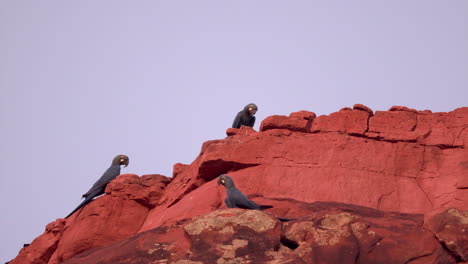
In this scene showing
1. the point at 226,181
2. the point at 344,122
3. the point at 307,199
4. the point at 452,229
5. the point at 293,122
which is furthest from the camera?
the point at 293,122

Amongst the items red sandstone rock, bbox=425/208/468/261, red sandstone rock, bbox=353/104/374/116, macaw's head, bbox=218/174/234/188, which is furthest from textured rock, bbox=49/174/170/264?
red sandstone rock, bbox=425/208/468/261

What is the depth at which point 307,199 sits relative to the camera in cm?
1273

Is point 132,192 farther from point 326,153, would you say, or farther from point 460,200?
point 460,200

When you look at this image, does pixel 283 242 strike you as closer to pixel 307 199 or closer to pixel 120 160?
pixel 307 199

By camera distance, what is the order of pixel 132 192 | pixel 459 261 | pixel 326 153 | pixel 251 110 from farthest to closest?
pixel 251 110 < pixel 132 192 < pixel 326 153 < pixel 459 261

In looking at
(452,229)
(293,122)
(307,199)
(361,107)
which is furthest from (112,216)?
(452,229)

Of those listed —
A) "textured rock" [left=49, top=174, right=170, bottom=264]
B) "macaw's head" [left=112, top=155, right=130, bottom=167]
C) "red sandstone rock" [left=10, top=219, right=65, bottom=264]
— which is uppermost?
"macaw's head" [left=112, top=155, right=130, bottom=167]

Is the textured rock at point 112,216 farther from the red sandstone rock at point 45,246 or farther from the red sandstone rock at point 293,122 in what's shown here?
the red sandstone rock at point 293,122

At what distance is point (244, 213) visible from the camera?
399 inches

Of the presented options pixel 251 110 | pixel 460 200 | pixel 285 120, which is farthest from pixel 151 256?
pixel 251 110

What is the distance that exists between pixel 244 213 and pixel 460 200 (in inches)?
203

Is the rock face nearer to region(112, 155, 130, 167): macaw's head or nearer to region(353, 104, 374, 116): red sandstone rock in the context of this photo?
region(353, 104, 374, 116): red sandstone rock

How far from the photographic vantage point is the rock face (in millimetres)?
9805

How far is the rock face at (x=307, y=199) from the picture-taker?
32.2ft
